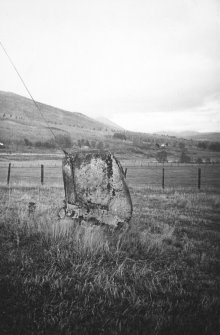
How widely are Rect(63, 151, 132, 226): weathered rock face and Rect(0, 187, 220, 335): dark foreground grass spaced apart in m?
0.35

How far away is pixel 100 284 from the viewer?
287 centimetres

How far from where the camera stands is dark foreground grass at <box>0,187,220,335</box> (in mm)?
2271

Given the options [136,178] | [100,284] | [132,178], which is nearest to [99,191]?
[100,284]

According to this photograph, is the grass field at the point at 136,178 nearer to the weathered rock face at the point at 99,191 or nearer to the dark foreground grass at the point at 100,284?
the weathered rock face at the point at 99,191

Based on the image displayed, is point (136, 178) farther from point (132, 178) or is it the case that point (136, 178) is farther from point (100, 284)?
point (100, 284)

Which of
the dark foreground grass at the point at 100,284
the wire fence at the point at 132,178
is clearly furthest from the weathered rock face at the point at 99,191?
the wire fence at the point at 132,178

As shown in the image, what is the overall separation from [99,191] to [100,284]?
2.34 meters

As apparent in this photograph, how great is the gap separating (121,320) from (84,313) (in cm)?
37

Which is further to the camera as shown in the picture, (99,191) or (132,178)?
(132,178)

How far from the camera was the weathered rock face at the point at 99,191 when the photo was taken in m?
5.00

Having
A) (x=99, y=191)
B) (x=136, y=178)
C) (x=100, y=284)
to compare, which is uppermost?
(x=99, y=191)

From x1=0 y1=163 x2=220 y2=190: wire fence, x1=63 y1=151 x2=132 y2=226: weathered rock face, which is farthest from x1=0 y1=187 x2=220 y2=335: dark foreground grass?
x1=0 y1=163 x2=220 y2=190: wire fence

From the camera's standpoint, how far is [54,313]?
235 cm

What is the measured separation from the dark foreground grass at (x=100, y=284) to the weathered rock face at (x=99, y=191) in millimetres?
346
